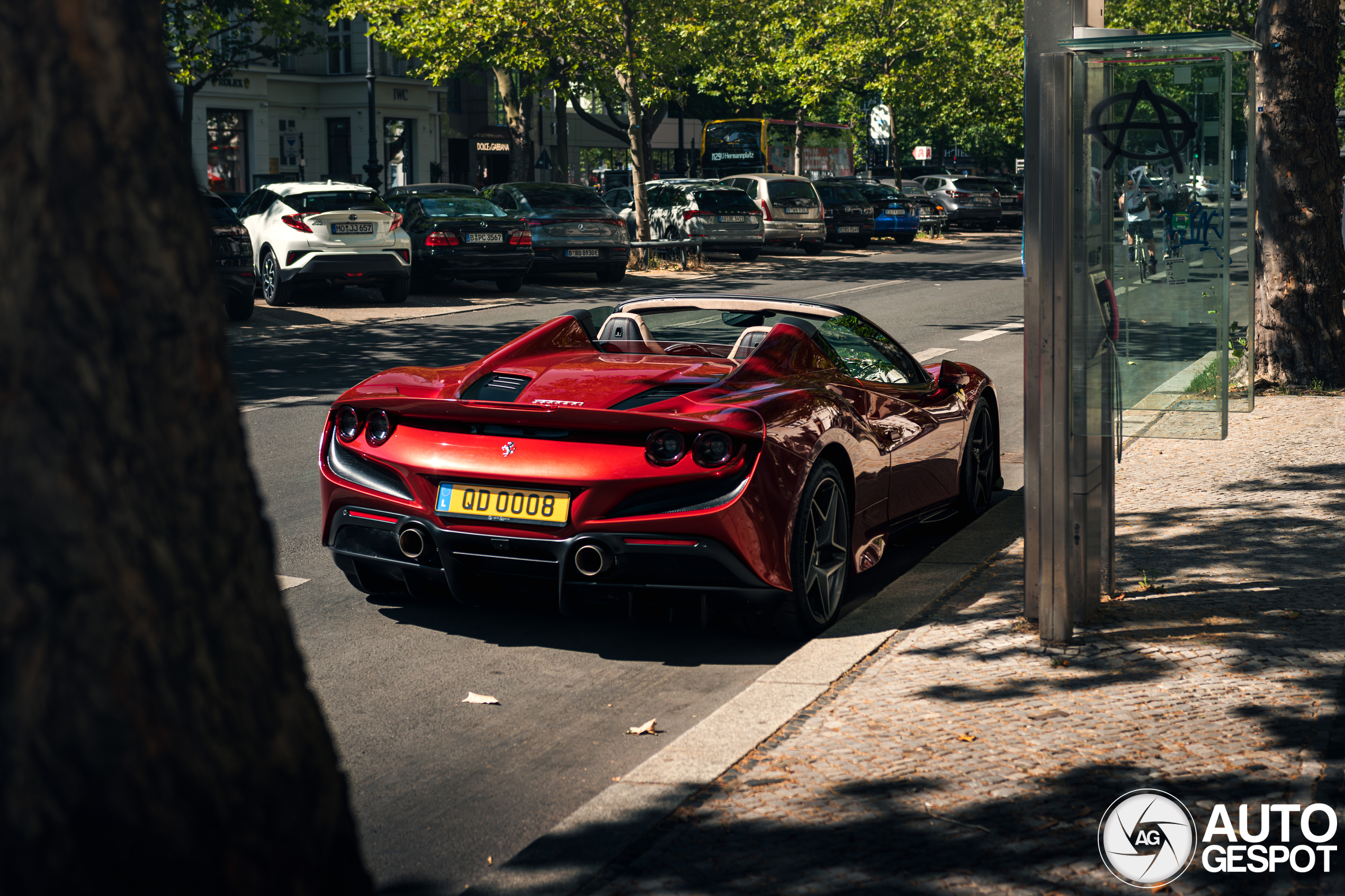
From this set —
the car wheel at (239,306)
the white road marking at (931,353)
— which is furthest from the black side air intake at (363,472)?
the car wheel at (239,306)

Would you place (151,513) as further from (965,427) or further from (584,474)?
(965,427)

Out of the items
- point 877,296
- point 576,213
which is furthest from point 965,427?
point 576,213

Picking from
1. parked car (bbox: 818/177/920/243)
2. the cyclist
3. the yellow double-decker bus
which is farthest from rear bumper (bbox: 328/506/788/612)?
the yellow double-decker bus

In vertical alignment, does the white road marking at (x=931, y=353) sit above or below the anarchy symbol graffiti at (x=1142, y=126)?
below

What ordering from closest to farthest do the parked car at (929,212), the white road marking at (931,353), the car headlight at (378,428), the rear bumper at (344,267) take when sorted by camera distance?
1. the car headlight at (378,428)
2. the white road marking at (931,353)
3. the rear bumper at (344,267)
4. the parked car at (929,212)

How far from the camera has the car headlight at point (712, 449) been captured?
5.35 meters

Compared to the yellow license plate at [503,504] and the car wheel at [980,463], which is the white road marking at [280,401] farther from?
the yellow license plate at [503,504]

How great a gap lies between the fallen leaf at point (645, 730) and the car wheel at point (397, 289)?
1667 centimetres

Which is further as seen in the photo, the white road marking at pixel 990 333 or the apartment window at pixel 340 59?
the apartment window at pixel 340 59

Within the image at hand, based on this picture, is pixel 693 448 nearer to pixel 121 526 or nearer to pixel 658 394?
pixel 658 394

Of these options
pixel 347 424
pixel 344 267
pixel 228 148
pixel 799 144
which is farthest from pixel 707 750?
pixel 228 148

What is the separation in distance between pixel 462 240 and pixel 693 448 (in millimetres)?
17266

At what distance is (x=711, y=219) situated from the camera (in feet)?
98.2

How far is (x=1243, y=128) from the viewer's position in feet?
17.9
